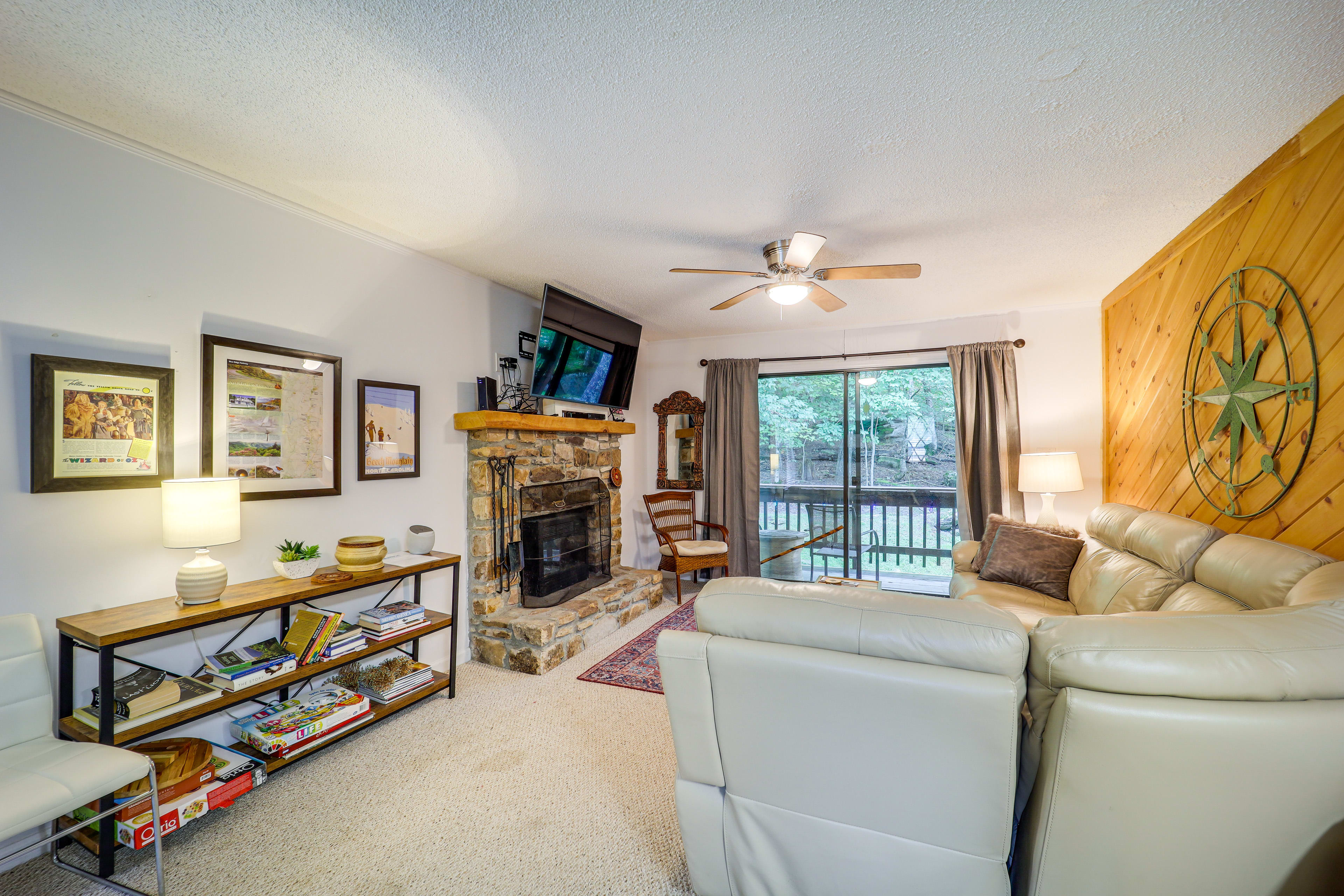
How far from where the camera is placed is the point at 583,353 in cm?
397

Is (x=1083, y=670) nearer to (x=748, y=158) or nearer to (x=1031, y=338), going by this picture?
(x=748, y=158)

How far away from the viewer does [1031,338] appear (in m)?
4.29

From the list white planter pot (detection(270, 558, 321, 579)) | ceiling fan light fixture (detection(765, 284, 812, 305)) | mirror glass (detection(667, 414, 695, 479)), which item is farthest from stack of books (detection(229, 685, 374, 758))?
mirror glass (detection(667, 414, 695, 479))

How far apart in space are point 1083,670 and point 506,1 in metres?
2.00

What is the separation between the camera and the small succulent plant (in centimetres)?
235

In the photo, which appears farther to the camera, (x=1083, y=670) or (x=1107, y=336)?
(x=1107, y=336)

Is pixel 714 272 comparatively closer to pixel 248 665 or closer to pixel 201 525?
pixel 201 525

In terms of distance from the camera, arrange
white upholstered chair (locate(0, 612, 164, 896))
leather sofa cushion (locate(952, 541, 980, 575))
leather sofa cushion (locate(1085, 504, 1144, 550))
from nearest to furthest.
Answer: white upholstered chair (locate(0, 612, 164, 896)) < leather sofa cushion (locate(1085, 504, 1144, 550)) < leather sofa cushion (locate(952, 541, 980, 575))

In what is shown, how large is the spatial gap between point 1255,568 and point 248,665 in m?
3.61

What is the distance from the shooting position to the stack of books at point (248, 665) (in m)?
2.05

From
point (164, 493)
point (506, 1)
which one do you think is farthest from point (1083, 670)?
point (164, 493)

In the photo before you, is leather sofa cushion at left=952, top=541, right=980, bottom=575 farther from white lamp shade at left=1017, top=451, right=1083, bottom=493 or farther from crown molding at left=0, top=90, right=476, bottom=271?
crown molding at left=0, top=90, right=476, bottom=271

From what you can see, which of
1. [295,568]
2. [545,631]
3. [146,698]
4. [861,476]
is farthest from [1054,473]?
[146,698]

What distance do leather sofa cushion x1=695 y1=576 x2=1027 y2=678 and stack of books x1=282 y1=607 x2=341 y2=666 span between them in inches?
72.2
